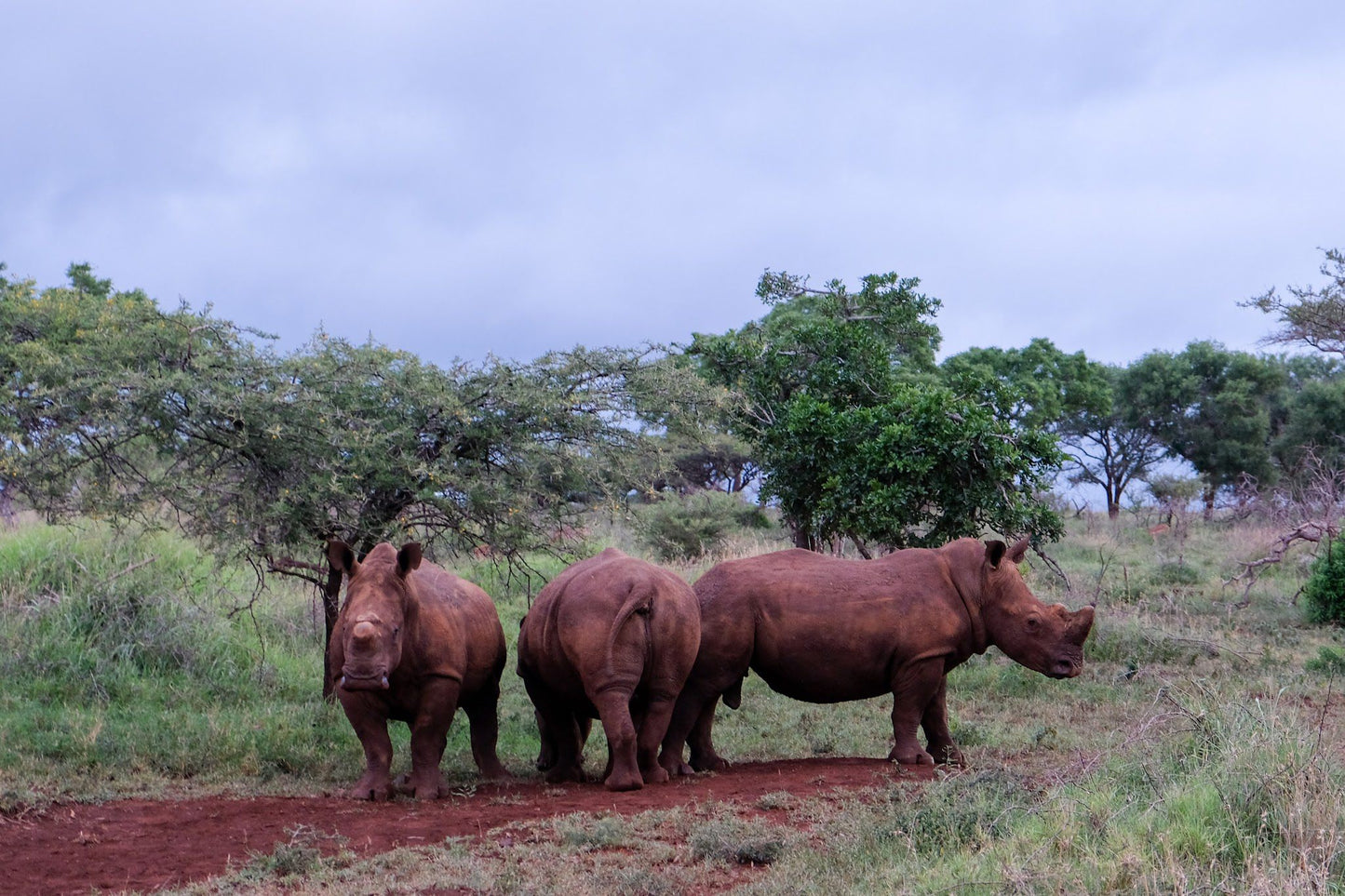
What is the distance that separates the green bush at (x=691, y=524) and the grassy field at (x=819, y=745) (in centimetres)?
319

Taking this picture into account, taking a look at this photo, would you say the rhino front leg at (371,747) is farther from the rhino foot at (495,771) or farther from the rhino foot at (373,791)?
the rhino foot at (495,771)

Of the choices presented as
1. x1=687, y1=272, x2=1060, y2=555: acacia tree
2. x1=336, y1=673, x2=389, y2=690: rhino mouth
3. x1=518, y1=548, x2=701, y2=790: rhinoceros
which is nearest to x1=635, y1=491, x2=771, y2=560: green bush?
x1=687, y1=272, x2=1060, y2=555: acacia tree

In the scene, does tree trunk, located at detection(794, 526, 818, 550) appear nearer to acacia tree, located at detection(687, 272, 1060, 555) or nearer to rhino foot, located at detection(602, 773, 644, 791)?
acacia tree, located at detection(687, 272, 1060, 555)

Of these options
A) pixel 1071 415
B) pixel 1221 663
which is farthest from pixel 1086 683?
pixel 1071 415

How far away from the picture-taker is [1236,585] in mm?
19297

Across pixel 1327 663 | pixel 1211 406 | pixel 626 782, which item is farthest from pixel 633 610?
pixel 1211 406

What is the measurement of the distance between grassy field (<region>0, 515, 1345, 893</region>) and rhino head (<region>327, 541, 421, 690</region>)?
1.11 meters

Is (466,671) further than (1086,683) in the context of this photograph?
No

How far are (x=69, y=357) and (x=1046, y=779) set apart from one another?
28.1ft

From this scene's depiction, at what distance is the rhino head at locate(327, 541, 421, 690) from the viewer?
8.36 m

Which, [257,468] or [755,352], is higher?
[755,352]

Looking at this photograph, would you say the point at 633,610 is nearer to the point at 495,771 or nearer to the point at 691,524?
the point at 495,771

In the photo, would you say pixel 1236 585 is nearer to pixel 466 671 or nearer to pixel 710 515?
pixel 710 515

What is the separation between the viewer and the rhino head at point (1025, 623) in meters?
10.2
